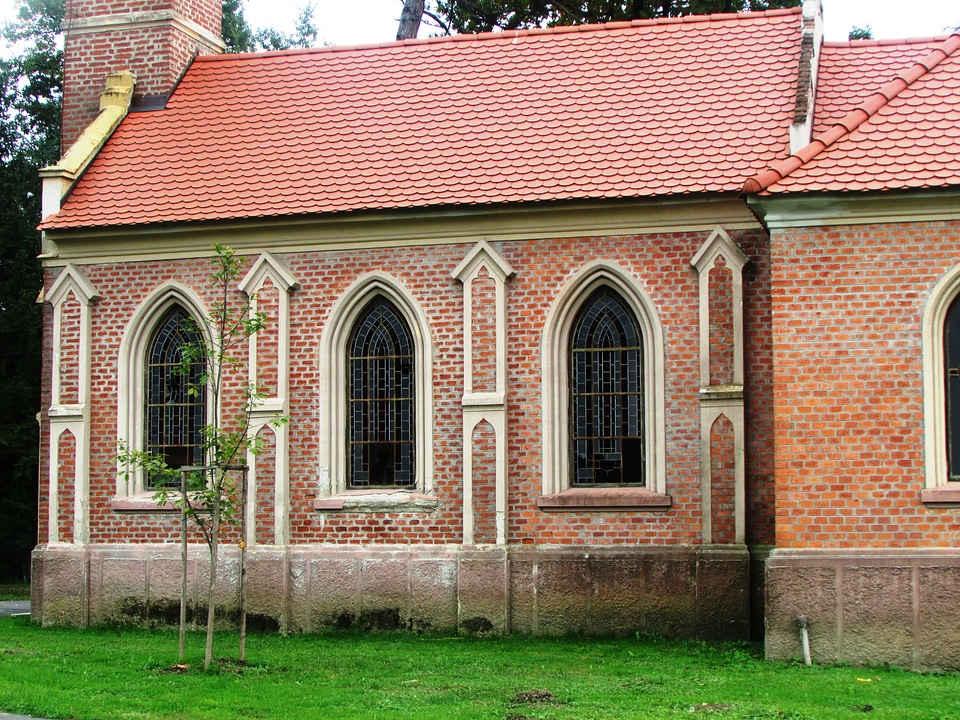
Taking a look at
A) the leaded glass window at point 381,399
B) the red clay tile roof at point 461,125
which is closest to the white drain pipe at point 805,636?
the red clay tile roof at point 461,125

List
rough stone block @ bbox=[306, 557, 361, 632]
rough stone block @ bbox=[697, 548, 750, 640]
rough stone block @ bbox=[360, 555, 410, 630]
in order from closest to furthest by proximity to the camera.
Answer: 1. rough stone block @ bbox=[697, 548, 750, 640]
2. rough stone block @ bbox=[360, 555, 410, 630]
3. rough stone block @ bbox=[306, 557, 361, 632]

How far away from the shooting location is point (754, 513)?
52.5ft

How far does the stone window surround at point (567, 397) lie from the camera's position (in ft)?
53.6

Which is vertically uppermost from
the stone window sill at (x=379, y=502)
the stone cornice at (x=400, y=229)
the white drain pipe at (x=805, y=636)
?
the stone cornice at (x=400, y=229)

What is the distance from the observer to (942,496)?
1366 cm

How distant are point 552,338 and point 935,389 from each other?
4.73 m

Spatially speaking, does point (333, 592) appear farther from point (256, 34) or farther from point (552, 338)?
point (256, 34)

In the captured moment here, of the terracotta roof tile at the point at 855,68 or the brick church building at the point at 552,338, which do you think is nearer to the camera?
the brick church building at the point at 552,338

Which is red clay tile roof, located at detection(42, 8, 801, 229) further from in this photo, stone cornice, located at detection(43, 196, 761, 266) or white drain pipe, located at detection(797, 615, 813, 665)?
white drain pipe, located at detection(797, 615, 813, 665)

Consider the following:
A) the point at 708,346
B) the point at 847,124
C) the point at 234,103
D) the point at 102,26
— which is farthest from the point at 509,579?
the point at 102,26

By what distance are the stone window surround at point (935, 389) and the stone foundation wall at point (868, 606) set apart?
0.69 m

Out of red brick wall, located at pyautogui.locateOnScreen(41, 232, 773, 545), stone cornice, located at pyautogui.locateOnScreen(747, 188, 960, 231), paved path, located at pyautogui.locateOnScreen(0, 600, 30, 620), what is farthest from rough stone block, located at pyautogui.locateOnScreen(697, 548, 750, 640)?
paved path, located at pyautogui.locateOnScreen(0, 600, 30, 620)

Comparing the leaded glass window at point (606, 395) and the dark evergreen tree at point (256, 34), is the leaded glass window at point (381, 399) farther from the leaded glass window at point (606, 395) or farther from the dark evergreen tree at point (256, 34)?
the dark evergreen tree at point (256, 34)

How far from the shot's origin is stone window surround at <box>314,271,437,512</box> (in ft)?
56.3
